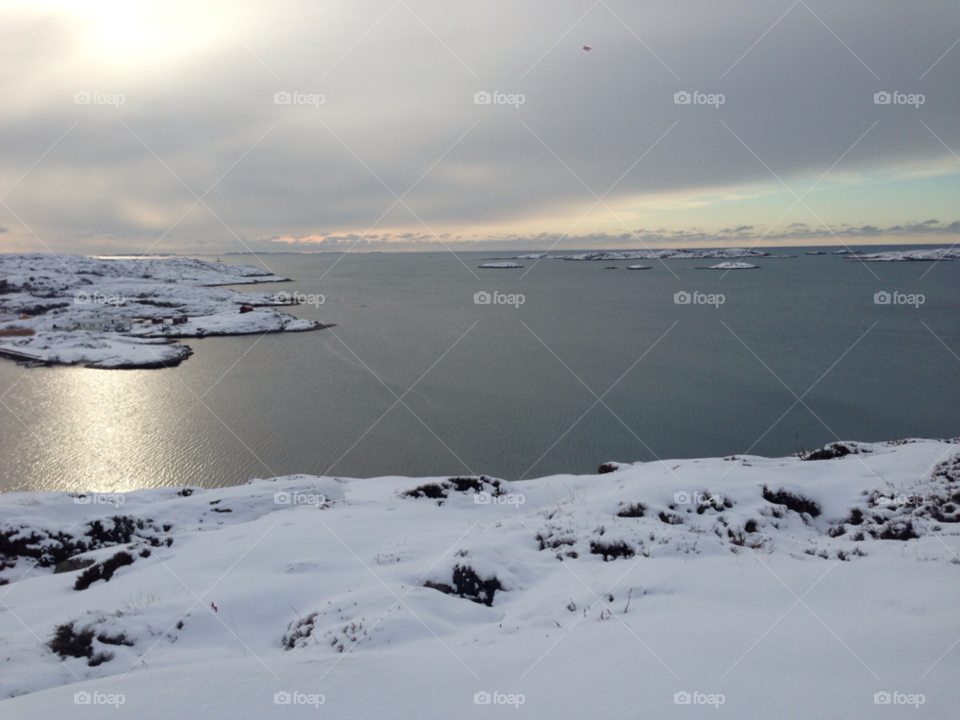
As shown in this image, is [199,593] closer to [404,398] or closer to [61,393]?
[404,398]

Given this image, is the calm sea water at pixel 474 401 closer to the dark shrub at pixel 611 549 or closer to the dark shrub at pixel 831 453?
the dark shrub at pixel 831 453

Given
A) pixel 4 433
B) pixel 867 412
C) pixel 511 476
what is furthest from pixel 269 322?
pixel 867 412

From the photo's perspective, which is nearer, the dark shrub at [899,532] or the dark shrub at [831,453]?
the dark shrub at [899,532]

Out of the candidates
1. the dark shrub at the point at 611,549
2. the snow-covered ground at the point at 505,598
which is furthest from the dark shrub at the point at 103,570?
the dark shrub at the point at 611,549

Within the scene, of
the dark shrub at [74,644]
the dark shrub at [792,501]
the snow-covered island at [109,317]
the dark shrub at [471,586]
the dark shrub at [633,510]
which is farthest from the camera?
the snow-covered island at [109,317]

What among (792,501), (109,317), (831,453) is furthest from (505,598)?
(109,317)

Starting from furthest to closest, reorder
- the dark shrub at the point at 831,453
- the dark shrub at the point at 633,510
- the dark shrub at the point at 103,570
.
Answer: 1. the dark shrub at the point at 831,453
2. the dark shrub at the point at 633,510
3. the dark shrub at the point at 103,570
